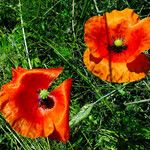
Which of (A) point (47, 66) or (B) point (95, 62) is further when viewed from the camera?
(A) point (47, 66)

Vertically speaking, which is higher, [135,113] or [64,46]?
[64,46]

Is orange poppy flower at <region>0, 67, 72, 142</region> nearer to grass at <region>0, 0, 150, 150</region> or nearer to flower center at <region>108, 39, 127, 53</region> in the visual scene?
grass at <region>0, 0, 150, 150</region>

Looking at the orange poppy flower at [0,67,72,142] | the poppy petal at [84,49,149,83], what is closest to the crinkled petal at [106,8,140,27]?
the poppy petal at [84,49,149,83]

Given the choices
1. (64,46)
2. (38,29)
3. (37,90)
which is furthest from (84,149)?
(38,29)

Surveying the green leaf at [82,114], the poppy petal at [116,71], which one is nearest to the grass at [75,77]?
the poppy petal at [116,71]

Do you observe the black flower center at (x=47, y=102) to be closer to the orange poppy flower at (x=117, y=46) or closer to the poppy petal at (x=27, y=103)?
the poppy petal at (x=27, y=103)

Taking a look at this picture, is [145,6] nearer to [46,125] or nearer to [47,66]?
[47,66]

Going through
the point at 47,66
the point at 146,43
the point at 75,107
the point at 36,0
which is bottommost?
the point at 75,107
